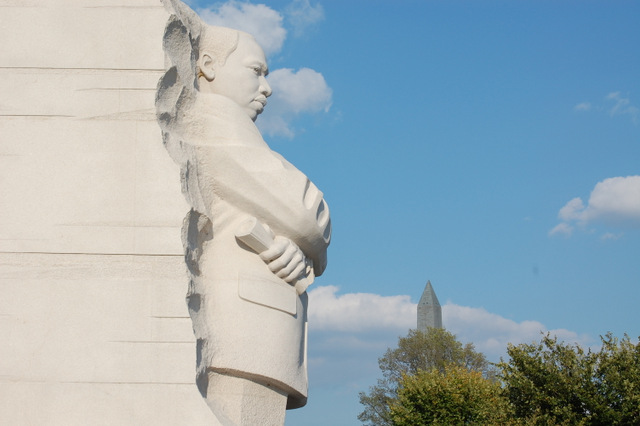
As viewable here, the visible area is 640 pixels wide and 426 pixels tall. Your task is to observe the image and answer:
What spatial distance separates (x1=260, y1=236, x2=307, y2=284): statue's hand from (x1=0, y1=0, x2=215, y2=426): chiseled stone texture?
0.81 metres

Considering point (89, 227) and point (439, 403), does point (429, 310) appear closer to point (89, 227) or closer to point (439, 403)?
point (439, 403)

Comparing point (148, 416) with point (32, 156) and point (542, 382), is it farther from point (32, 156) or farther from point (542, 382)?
point (542, 382)

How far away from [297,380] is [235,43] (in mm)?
2845

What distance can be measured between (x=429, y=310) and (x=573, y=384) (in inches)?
1440

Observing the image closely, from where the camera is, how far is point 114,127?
5473mm

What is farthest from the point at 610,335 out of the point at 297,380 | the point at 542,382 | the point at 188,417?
the point at 188,417

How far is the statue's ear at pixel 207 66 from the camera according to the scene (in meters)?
6.32

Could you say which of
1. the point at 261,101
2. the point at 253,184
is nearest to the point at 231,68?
the point at 261,101

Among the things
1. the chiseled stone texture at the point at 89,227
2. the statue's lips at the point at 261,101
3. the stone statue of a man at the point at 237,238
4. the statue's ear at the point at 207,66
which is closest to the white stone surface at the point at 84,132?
the chiseled stone texture at the point at 89,227

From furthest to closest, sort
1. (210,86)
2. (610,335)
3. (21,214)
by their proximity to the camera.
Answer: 1. (610,335)
2. (210,86)
3. (21,214)

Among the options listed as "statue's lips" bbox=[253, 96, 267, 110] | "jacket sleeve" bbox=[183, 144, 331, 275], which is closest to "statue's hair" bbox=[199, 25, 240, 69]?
"statue's lips" bbox=[253, 96, 267, 110]

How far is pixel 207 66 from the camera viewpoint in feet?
20.9

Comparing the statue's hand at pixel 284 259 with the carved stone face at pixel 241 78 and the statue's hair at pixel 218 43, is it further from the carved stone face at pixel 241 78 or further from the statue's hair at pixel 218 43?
the statue's hair at pixel 218 43

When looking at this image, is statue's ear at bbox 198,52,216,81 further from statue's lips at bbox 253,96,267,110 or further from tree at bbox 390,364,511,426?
tree at bbox 390,364,511,426
